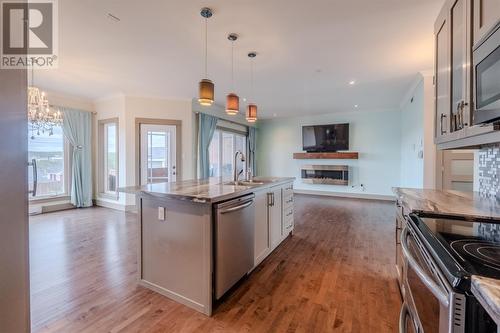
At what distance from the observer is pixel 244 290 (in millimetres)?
2176

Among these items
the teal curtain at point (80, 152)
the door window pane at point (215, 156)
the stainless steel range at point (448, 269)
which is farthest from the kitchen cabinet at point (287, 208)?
the teal curtain at point (80, 152)

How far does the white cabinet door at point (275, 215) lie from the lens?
2.84 m

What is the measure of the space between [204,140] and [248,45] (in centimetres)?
322

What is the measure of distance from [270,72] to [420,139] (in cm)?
285

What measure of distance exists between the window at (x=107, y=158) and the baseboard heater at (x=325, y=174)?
553 centimetres

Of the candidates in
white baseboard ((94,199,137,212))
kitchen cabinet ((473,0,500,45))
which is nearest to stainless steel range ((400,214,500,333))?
kitchen cabinet ((473,0,500,45))

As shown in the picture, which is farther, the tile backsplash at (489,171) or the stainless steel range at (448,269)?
the tile backsplash at (489,171)

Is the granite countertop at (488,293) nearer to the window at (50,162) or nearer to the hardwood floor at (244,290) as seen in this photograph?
the hardwood floor at (244,290)

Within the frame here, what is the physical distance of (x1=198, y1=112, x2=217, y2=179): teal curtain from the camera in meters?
5.72

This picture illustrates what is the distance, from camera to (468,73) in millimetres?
1428

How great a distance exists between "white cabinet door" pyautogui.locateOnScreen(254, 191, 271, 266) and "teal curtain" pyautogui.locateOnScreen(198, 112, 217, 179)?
11.0 feet

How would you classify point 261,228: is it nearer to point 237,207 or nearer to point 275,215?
point 275,215

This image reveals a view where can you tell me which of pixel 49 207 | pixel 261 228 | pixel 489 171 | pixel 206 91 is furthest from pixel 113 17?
pixel 49 207

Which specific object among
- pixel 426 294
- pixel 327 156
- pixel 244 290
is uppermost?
pixel 327 156
